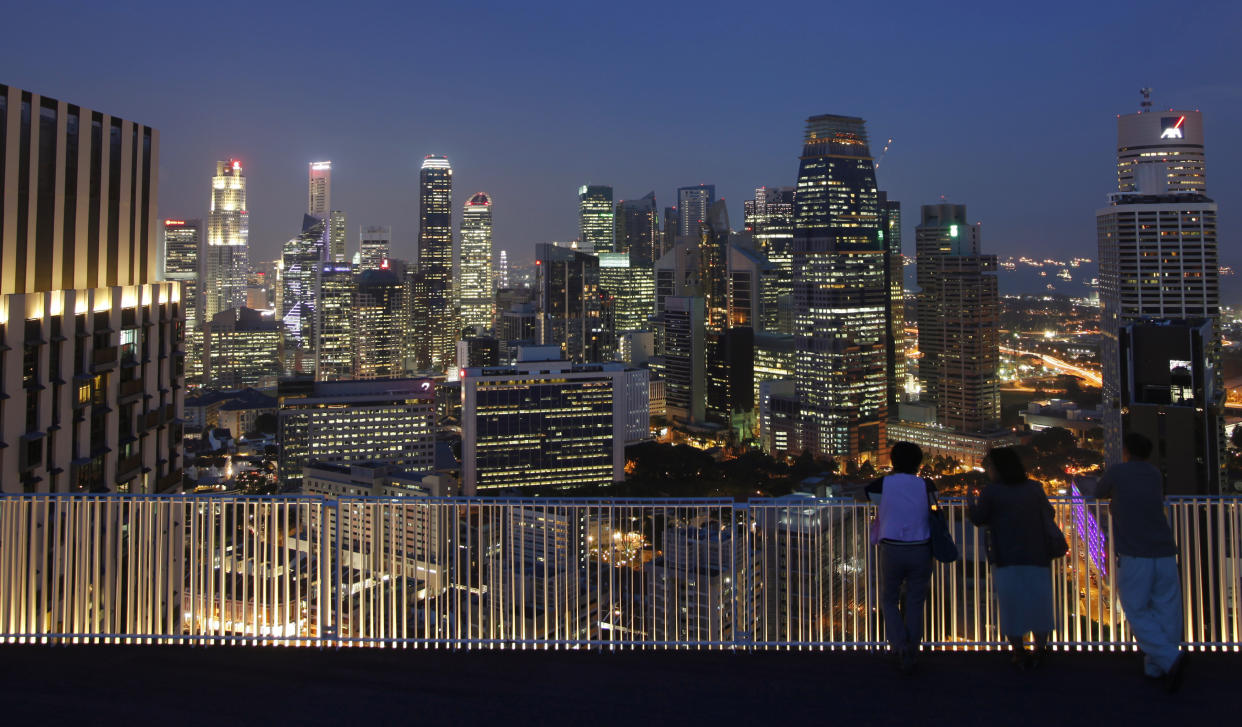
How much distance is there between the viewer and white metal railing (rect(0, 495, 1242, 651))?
4.69 meters

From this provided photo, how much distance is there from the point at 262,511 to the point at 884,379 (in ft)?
234

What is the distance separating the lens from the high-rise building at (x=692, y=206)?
146m

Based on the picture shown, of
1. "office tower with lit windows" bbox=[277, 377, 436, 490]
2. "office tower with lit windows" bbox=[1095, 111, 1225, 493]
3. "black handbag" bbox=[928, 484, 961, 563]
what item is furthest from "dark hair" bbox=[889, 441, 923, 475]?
"office tower with lit windows" bbox=[277, 377, 436, 490]

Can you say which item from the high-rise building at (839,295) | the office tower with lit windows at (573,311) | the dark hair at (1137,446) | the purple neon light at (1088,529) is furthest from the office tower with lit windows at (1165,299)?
the office tower with lit windows at (573,311)

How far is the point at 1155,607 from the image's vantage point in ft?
13.4

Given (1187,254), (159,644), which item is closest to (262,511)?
(159,644)

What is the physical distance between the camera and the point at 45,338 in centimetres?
958

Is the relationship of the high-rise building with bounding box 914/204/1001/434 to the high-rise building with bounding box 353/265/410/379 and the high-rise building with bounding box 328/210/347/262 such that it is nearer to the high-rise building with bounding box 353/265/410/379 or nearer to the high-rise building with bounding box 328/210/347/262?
the high-rise building with bounding box 353/265/410/379

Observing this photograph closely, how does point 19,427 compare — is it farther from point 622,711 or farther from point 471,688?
point 622,711

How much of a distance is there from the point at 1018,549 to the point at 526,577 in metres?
2.51

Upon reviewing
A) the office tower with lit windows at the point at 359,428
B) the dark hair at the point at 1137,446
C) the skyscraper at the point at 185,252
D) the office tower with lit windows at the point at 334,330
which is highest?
the skyscraper at the point at 185,252

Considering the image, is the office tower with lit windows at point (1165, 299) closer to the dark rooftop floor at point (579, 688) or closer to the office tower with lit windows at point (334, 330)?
the dark rooftop floor at point (579, 688)

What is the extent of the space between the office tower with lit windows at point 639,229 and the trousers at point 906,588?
442ft

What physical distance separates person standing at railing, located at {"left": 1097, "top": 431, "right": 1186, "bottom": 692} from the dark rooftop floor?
205 millimetres
